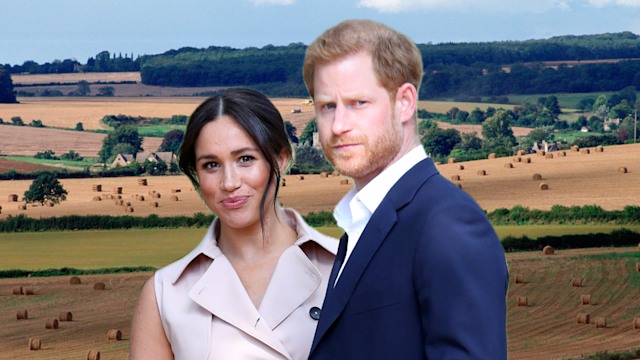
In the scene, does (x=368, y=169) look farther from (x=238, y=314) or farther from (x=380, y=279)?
(x=238, y=314)

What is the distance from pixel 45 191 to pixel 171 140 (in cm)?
1388

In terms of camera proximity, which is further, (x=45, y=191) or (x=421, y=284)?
(x=45, y=191)

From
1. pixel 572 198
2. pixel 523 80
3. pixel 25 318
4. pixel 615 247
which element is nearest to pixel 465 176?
pixel 572 198

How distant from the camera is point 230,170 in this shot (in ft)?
13.7

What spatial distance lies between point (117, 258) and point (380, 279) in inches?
1297

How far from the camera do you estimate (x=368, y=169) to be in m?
3.31

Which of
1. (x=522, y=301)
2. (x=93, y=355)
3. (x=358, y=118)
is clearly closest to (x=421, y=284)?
(x=358, y=118)

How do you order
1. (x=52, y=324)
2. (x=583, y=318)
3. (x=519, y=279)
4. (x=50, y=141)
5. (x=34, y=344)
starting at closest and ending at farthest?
1. (x=34, y=344)
2. (x=583, y=318)
3. (x=52, y=324)
4. (x=519, y=279)
5. (x=50, y=141)

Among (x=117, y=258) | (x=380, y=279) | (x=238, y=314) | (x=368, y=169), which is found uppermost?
(x=368, y=169)

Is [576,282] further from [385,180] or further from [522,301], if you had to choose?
[385,180]

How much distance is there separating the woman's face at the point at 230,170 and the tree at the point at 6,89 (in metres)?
66.8

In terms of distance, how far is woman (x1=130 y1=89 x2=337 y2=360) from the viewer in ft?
13.8

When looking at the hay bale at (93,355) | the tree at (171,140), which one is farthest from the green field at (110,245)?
the tree at (171,140)

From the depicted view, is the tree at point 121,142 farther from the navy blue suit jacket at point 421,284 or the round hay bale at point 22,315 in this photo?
the navy blue suit jacket at point 421,284
